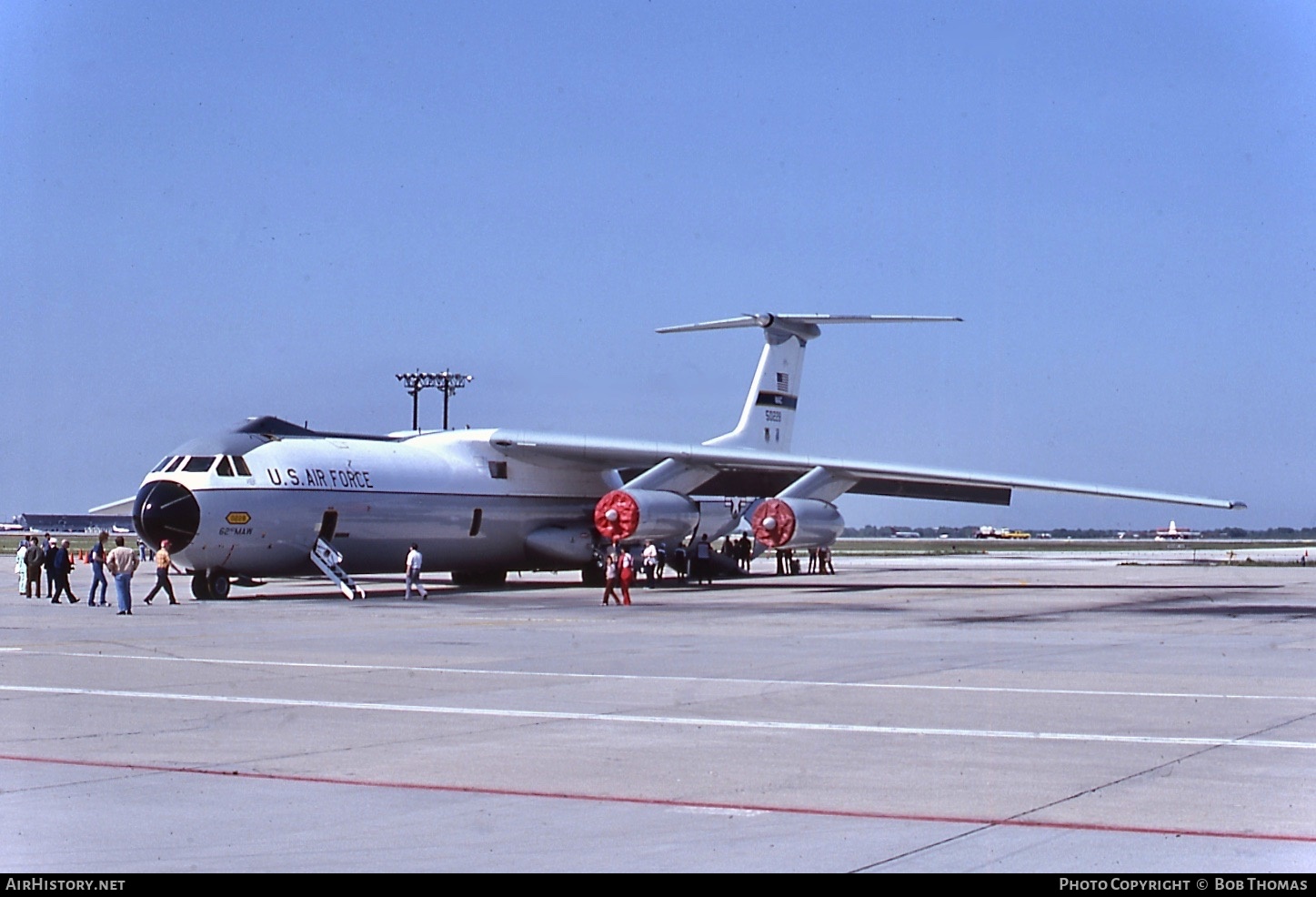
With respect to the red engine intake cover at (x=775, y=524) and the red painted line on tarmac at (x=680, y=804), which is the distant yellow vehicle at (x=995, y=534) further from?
the red painted line on tarmac at (x=680, y=804)

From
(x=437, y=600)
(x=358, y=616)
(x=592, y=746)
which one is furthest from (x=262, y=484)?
(x=592, y=746)

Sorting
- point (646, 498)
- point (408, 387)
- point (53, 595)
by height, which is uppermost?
point (408, 387)

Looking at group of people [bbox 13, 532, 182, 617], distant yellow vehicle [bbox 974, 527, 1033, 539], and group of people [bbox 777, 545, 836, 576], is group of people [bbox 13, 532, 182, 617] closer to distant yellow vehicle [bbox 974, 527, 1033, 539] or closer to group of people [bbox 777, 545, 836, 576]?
group of people [bbox 777, 545, 836, 576]

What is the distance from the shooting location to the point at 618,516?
1411 inches

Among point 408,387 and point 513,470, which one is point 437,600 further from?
point 408,387

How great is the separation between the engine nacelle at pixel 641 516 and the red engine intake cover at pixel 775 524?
2.58 m

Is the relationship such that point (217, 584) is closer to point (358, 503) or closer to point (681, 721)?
point (358, 503)

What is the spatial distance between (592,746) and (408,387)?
176 feet

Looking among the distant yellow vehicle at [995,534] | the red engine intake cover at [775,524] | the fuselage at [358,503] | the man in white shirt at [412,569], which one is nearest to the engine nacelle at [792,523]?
the red engine intake cover at [775,524]

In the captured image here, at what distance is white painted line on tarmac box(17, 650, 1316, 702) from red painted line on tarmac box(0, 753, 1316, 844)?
5987 millimetres

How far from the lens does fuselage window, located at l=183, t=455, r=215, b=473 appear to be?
30609mm

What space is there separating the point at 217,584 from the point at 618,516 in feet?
30.8

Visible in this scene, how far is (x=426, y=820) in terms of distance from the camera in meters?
7.97

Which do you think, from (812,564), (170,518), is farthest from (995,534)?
(170,518)
